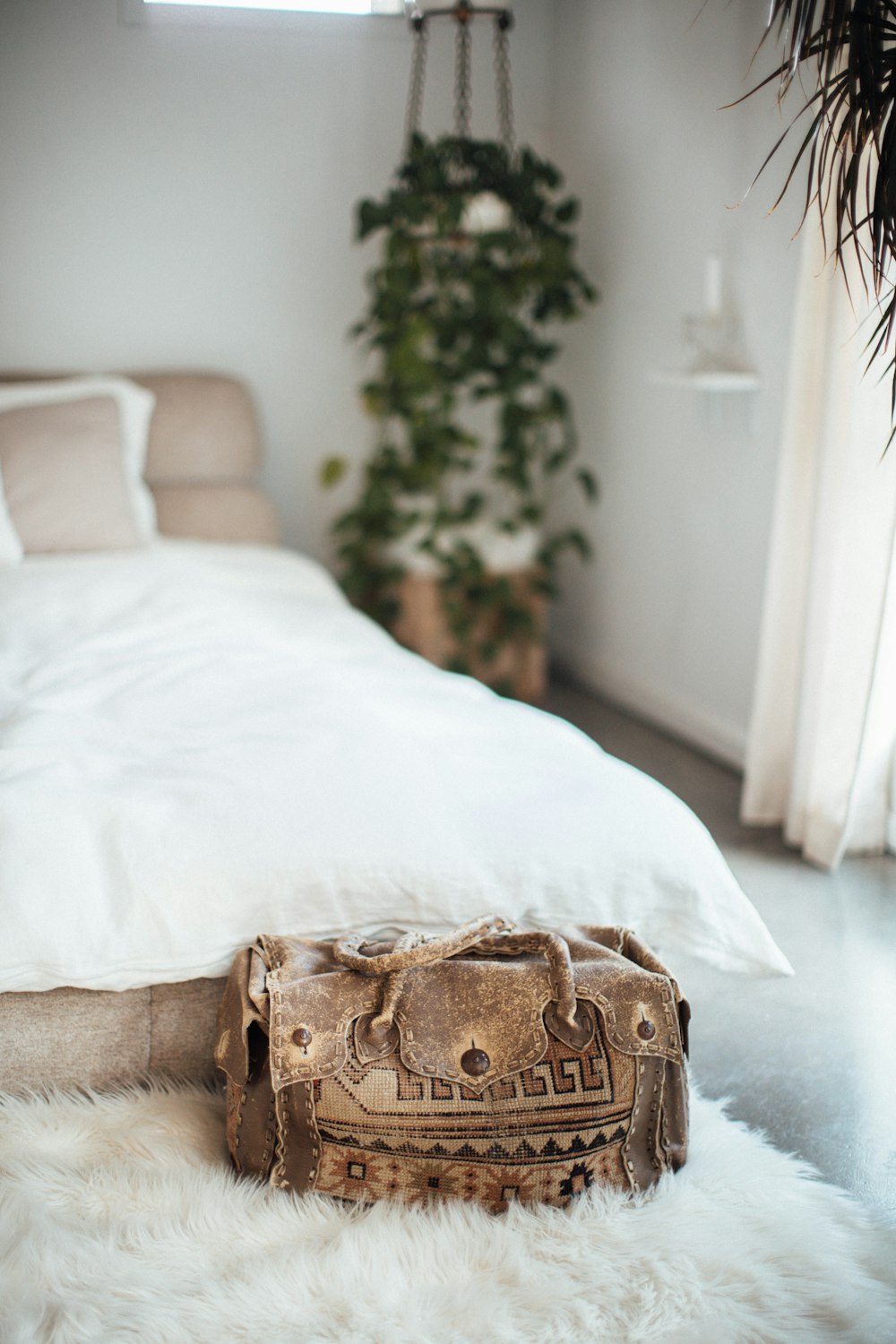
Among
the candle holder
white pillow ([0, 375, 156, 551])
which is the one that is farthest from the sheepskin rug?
the candle holder

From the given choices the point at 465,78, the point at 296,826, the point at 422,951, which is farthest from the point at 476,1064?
the point at 465,78

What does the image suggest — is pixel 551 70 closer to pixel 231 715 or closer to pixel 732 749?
pixel 732 749

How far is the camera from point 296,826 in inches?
59.6

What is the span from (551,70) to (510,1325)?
374cm

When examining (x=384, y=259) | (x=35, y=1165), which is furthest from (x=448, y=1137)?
(x=384, y=259)

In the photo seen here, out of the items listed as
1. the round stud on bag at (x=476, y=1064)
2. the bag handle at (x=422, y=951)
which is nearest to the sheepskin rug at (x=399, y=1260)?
the round stud on bag at (x=476, y=1064)

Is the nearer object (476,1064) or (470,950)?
(476,1064)

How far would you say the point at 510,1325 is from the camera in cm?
117

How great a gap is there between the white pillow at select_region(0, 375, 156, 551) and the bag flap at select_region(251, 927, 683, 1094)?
1766 mm

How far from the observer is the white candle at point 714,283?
288 cm

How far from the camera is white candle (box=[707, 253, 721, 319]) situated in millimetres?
2885

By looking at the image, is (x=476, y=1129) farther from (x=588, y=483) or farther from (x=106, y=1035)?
(x=588, y=483)

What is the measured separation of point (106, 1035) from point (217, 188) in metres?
2.79

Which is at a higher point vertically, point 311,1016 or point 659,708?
point 311,1016
